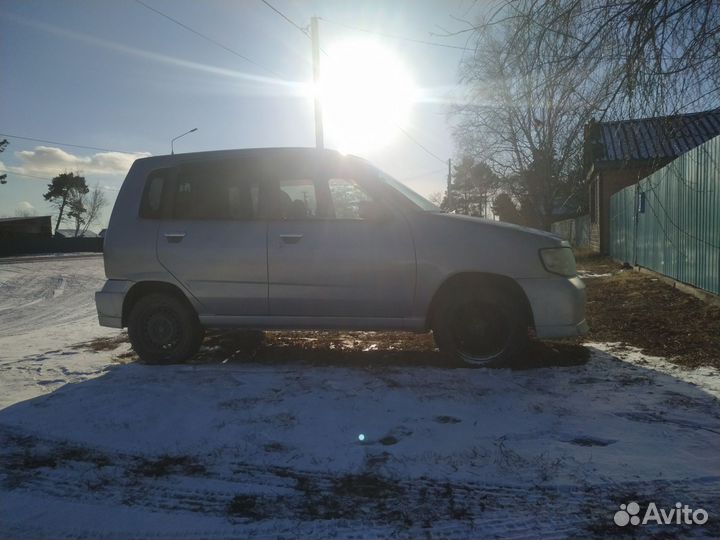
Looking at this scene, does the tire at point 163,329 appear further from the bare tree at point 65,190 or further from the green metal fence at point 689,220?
the bare tree at point 65,190

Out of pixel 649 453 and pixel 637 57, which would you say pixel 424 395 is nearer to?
pixel 649 453

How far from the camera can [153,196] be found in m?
4.98

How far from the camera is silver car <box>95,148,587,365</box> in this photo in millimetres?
4426

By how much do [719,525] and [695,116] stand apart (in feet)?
15.1

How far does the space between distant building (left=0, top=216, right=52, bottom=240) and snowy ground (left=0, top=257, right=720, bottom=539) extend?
203 feet

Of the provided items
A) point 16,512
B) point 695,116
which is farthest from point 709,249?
point 16,512

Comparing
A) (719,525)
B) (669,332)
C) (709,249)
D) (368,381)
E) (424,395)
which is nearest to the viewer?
(719,525)

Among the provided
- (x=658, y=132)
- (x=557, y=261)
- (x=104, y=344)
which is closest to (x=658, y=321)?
(x=658, y=132)

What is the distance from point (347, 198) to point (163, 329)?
7.37ft

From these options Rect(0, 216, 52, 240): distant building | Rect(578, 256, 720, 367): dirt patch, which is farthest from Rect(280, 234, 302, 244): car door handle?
Rect(0, 216, 52, 240): distant building

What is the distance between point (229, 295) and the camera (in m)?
4.77

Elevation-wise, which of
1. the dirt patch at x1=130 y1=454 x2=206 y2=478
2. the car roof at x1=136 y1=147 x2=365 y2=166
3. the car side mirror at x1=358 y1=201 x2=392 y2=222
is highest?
the car roof at x1=136 y1=147 x2=365 y2=166

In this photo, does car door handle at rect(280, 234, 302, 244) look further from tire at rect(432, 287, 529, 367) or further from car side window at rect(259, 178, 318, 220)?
tire at rect(432, 287, 529, 367)

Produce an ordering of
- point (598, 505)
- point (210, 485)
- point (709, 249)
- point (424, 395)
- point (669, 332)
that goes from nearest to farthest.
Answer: point (598, 505) → point (210, 485) → point (424, 395) → point (669, 332) → point (709, 249)
